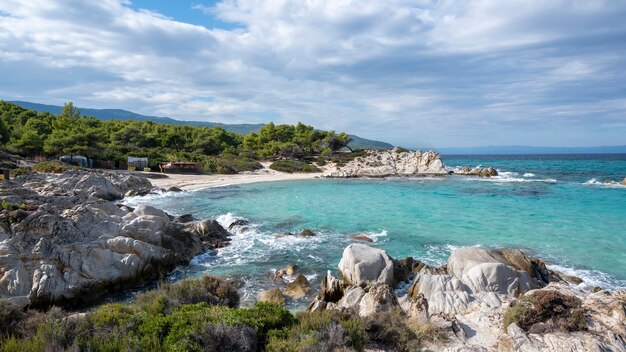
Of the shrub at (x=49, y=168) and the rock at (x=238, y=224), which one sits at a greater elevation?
the shrub at (x=49, y=168)

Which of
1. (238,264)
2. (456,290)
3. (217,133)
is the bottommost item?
(238,264)

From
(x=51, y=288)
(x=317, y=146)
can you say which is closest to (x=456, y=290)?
(x=51, y=288)

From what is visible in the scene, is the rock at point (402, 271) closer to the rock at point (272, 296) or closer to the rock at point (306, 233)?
the rock at point (272, 296)

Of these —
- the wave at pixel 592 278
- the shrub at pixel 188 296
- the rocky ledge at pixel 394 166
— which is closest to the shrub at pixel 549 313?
the wave at pixel 592 278

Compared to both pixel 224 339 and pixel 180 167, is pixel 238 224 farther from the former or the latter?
pixel 180 167

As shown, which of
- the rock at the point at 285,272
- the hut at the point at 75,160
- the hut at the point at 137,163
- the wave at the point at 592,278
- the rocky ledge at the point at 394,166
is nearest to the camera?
the wave at the point at 592,278

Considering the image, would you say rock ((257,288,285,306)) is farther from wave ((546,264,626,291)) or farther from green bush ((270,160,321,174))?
green bush ((270,160,321,174))

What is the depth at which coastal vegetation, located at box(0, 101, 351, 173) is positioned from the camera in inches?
1877

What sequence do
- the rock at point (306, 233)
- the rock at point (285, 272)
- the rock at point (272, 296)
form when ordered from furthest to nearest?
the rock at point (306, 233) < the rock at point (285, 272) < the rock at point (272, 296)

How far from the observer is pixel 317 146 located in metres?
76.4

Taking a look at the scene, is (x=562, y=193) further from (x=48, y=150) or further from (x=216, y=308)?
(x=48, y=150)

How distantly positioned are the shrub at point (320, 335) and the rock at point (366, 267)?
4.88 meters

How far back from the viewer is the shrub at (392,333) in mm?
7027

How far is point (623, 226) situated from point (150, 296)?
26416mm
